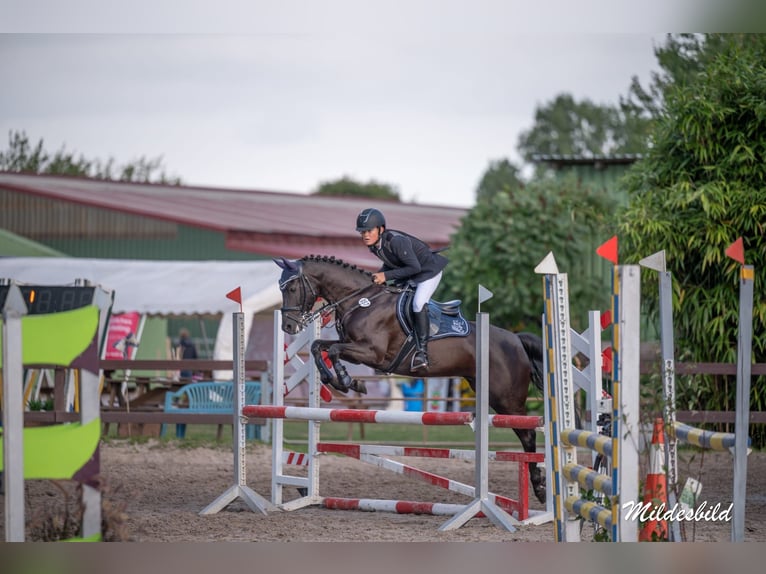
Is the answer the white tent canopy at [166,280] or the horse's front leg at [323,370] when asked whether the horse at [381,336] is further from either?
the white tent canopy at [166,280]

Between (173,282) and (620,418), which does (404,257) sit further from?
(173,282)

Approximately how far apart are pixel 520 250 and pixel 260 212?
8.63 meters

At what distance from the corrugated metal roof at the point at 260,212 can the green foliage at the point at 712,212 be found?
19.9 ft

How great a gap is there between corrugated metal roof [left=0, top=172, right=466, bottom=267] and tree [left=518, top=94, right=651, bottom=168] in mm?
15488

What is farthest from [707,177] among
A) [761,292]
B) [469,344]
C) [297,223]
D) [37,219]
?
[37,219]

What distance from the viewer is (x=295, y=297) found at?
6.28 metres

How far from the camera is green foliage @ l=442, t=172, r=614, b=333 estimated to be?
14016 millimetres

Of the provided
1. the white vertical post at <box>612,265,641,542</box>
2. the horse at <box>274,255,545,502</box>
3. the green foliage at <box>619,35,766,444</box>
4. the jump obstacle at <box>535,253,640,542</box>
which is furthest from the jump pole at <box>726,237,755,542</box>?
the green foliage at <box>619,35,766,444</box>

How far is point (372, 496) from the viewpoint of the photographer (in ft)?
21.9

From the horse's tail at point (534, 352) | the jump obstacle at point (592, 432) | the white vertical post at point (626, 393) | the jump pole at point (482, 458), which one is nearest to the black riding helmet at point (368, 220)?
the jump pole at point (482, 458)

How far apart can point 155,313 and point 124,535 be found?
8644 millimetres

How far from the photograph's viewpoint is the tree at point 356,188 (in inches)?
1867

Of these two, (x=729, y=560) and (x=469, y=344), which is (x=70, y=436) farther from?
(x=469, y=344)

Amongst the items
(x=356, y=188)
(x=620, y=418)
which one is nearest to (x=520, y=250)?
(x=620, y=418)
